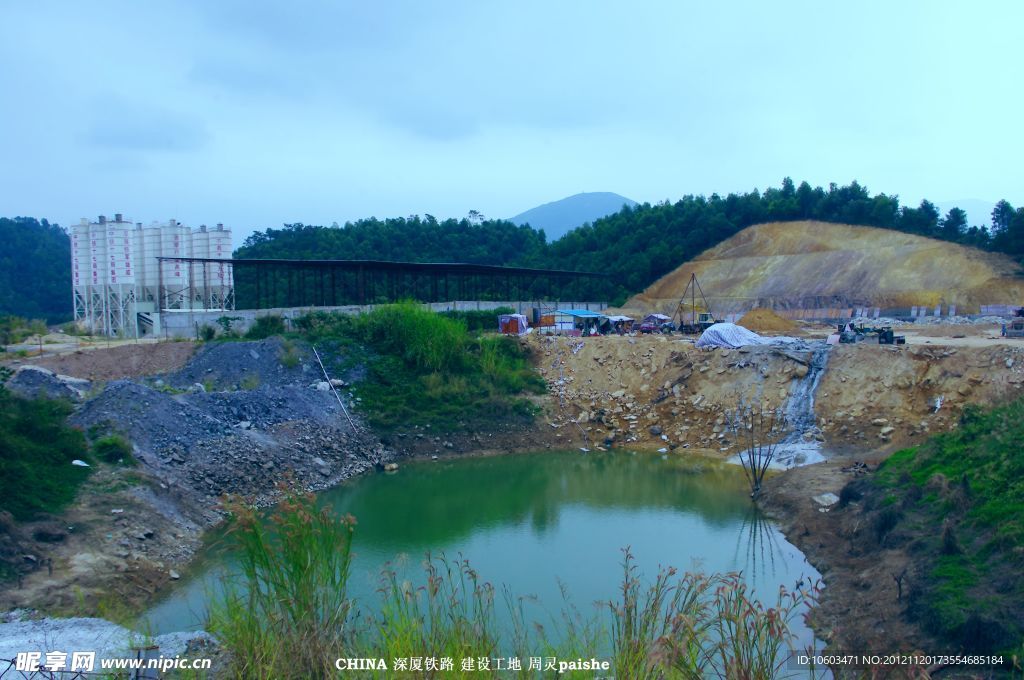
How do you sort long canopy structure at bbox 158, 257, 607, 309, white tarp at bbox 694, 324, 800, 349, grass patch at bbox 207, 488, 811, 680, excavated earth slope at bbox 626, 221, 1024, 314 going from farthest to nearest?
long canopy structure at bbox 158, 257, 607, 309 → excavated earth slope at bbox 626, 221, 1024, 314 → white tarp at bbox 694, 324, 800, 349 → grass patch at bbox 207, 488, 811, 680

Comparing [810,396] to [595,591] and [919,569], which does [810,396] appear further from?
[595,591]

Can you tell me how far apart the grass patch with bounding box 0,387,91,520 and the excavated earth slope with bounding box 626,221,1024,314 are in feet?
115

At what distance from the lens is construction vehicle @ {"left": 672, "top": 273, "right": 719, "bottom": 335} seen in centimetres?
3130

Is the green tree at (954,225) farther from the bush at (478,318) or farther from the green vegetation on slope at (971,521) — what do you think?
the green vegetation on slope at (971,521)

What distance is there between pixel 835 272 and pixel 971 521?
1401 inches

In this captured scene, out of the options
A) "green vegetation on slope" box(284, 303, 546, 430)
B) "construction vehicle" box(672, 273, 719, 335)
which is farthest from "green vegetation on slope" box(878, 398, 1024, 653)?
"construction vehicle" box(672, 273, 719, 335)

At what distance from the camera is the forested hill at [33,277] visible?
47156mm

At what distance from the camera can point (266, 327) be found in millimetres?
26641

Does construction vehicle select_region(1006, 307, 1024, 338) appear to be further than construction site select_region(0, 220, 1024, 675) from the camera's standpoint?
Yes

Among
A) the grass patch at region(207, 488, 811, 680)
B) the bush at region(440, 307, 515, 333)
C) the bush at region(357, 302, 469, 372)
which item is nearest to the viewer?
the grass patch at region(207, 488, 811, 680)

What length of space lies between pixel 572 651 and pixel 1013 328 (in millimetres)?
25911

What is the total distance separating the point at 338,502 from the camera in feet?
54.2

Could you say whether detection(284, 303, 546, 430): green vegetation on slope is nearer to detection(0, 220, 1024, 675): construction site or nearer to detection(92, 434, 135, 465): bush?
detection(0, 220, 1024, 675): construction site

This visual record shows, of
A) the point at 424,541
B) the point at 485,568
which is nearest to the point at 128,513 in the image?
the point at 424,541
